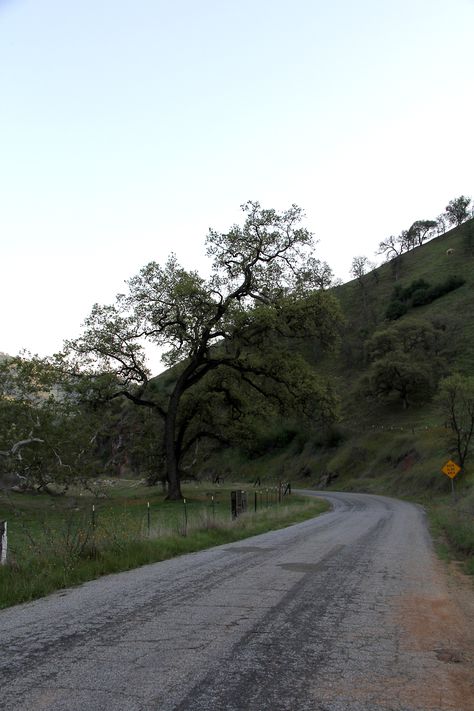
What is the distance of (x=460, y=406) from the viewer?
39.8m

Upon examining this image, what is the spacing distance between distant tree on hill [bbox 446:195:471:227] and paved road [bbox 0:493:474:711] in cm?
12868

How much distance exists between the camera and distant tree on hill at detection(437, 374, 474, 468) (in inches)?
1529

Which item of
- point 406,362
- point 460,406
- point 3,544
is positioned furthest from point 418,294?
point 3,544

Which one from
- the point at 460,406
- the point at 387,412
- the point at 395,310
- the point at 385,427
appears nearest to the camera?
the point at 460,406

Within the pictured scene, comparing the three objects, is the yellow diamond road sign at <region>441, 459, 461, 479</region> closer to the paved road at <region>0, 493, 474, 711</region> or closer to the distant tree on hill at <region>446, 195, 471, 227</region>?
the paved road at <region>0, 493, 474, 711</region>

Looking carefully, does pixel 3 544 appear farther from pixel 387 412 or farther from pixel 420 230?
pixel 420 230

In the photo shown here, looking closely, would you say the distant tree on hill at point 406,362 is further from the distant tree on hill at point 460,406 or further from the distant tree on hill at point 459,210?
the distant tree on hill at point 459,210

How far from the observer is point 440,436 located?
49844 millimetres

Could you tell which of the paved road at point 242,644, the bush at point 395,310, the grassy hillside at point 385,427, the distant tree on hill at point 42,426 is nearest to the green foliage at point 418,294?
the bush at point 395,310

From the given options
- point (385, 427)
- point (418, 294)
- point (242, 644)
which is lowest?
point (242, 644)

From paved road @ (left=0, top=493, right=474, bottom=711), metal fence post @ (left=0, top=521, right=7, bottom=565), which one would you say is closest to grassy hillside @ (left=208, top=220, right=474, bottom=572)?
paved road @ (left=0, top=493, right=474, bottom=711)

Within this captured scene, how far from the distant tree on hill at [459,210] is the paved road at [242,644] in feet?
422

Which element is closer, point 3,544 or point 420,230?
point 3,544

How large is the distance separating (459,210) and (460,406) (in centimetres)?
9852
